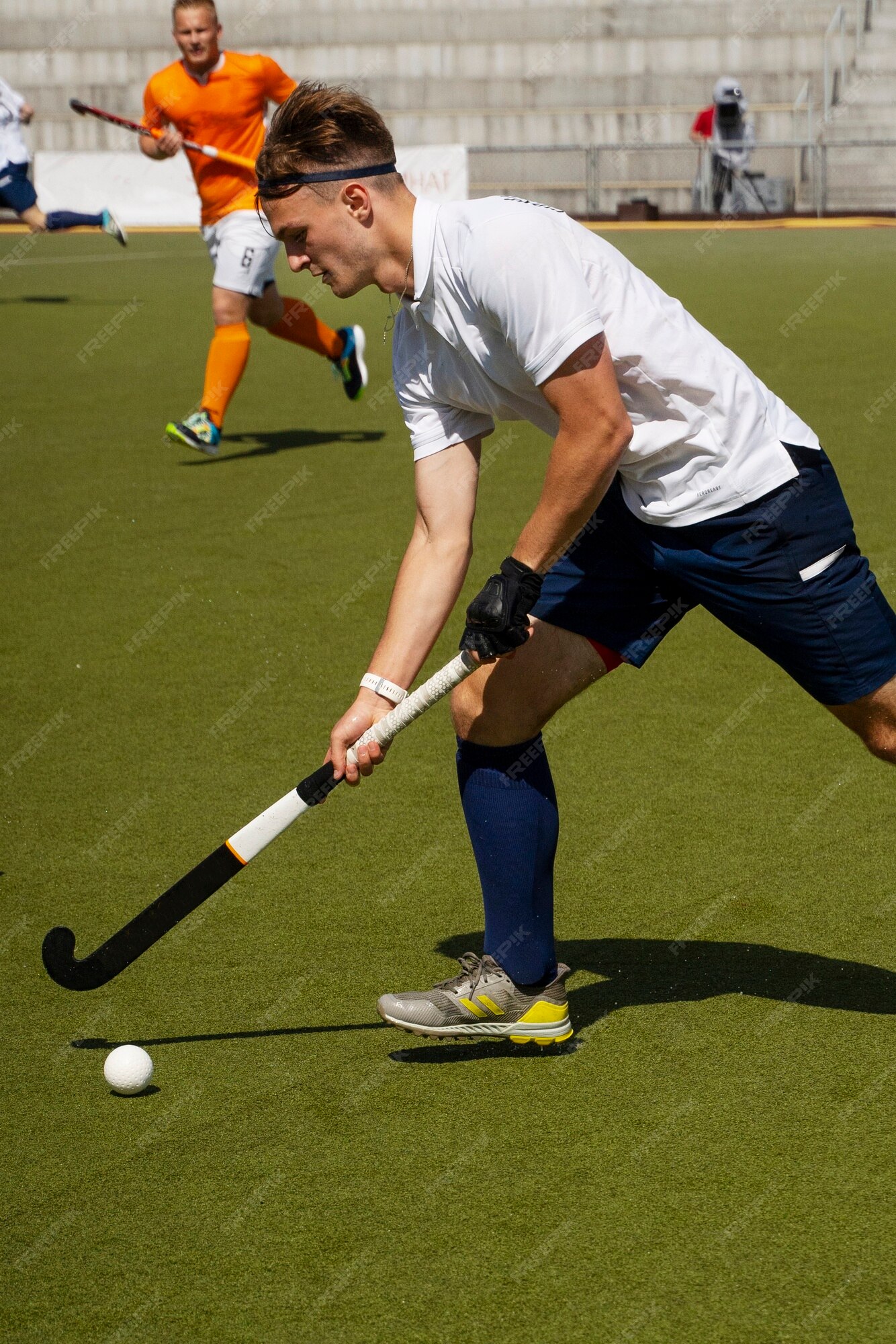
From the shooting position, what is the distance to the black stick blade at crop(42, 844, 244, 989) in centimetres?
303

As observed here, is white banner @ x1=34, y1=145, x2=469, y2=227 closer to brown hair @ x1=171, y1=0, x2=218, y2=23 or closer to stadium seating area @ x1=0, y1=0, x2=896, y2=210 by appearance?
stadium seating area @ x1=0, y1=0, x2=896, y2=210

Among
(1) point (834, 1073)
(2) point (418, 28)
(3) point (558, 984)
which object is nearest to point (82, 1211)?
(3) point (558, 984)

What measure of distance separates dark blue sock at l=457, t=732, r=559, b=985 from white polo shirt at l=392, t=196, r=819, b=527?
539 mm

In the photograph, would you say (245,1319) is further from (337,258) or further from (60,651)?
(60,651)

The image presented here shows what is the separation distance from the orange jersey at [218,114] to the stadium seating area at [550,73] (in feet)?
48.6

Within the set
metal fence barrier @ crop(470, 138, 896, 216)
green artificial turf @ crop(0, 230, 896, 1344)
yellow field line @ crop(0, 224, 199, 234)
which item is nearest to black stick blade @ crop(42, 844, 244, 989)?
green artificial turf @ crop(0, 230, 896, 1344)

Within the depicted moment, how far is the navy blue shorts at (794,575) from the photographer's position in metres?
2.81

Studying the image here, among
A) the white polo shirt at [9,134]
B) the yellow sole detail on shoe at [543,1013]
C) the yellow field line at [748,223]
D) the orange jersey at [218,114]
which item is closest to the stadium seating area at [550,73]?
the yellow field line at [748,223]

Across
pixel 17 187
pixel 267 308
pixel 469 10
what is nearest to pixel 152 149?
pixel 267 308

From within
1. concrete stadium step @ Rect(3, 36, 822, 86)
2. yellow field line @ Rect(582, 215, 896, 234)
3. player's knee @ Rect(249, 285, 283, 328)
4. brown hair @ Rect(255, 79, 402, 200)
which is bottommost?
yellow field line @ Rect(582, 215, 896, 234)

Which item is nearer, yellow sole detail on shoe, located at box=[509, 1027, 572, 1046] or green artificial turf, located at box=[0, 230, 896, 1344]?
green artificial turf, located at box=[0, 230, 896, 1344]

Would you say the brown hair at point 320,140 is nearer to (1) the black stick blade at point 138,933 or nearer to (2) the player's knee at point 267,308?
(1) the black stick blade at point 138,933

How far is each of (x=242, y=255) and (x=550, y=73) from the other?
1844 centimetres

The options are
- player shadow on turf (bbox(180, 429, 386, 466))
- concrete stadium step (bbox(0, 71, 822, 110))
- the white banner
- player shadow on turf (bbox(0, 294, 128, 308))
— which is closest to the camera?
player shadow on turf (bbox(180, 429, 386, 466))
